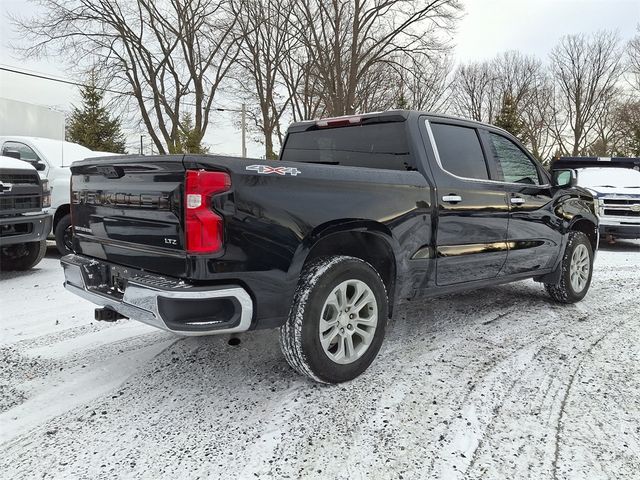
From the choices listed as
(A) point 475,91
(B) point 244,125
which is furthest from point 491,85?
(B) point 244,125

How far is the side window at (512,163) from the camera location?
4.35 metres

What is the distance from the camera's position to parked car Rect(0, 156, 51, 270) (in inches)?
227

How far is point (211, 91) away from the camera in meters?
28.0

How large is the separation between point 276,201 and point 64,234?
580 cm

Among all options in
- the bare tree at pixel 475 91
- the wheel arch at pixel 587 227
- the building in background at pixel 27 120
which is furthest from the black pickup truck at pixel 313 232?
the bare tree at pixel 475 91

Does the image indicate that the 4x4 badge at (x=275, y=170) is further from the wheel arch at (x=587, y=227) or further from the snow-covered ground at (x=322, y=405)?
the wheel arch at (x=587, y=227)

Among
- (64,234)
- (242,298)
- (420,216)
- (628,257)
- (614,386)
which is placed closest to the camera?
(242,298)

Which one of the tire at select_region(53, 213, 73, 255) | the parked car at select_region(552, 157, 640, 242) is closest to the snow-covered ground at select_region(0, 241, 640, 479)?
A: the tire at select_region(53, 213, 73, 255)

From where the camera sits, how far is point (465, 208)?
378 centimetres

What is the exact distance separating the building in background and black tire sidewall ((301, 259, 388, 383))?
545 inches

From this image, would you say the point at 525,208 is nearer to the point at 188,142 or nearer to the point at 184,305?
the point at 184,305

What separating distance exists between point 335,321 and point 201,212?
3.60 ft

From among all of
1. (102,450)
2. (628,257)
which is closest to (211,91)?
(628,257)

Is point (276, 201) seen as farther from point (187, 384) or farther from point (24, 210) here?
point (24, 210)
